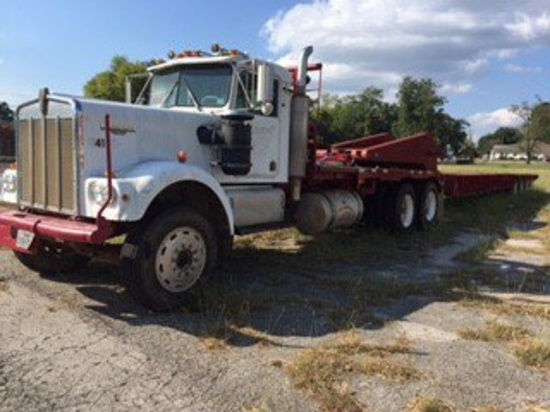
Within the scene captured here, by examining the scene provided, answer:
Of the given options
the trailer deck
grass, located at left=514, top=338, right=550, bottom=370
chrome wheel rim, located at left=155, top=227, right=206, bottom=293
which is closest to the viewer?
grass, located at left=514, top=338, right=550, bottom=370

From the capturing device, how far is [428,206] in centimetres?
1271

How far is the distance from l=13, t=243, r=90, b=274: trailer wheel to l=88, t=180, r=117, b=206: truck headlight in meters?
1.51

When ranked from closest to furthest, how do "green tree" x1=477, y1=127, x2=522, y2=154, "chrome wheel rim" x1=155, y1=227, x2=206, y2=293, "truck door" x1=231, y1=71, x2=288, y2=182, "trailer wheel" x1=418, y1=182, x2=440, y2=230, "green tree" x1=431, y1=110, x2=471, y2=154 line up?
"chrome wheel rim" x1=155, y1=227, x2=206, y2=293 < "truck door" x1=231, y1=71, x2=288, y2=182 < "trailer wheel" x1=418, y1=182, x2=440, y2=230 < "green tree" x1=431, y1=110, x2=471, y2=154 < "green tree" x1=477, y1=127, x2=522, y2=154

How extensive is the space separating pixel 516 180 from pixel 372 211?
10785 millimetres

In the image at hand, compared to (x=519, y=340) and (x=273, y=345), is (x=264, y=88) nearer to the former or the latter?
(x=273, y=345)

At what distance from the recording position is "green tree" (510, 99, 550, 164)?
318 ft

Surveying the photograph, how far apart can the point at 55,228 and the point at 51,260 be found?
1.63 metres

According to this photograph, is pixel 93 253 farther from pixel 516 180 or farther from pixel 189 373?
pixel 516 180

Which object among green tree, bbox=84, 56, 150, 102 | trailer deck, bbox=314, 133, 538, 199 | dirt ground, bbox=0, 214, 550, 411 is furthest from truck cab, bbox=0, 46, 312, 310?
green tree, bbox=84, 56, 150, 102

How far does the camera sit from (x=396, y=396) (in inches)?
164

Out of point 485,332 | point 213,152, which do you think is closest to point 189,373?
point 485,332

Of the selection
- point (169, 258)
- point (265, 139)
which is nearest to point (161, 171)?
point (169, 258)

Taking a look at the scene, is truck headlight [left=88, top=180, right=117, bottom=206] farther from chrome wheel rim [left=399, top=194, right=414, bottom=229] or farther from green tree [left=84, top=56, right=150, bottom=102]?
green tree [left=84, top=56, right=150, bottom=102]

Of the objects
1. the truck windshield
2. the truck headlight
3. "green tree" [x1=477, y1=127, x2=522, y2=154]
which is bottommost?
the truck headlight
